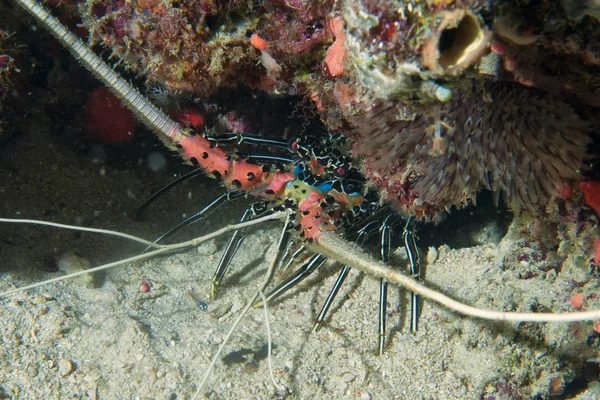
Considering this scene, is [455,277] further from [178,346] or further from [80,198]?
[80,198]

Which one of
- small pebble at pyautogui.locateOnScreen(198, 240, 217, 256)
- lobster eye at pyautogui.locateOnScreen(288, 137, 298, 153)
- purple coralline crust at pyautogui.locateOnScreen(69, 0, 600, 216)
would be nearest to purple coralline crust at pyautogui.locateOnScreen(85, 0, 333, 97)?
purple coralline crust at pyautogui.locateOnScreen(69, 0, 600, 216)

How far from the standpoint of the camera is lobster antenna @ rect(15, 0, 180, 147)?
7.30 ft

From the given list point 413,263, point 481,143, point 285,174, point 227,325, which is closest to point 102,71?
point 285,174

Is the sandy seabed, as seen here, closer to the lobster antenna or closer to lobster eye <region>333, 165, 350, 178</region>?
lobster eye <region>333, 165, 350, 178</region>

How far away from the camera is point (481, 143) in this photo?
6.66ft

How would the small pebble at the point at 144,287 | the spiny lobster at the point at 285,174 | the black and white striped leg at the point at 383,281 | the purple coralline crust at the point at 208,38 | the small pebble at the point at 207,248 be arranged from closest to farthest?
1. the spiny lobster at the point at 285,174
2. the purple coralline crust at the point at 208,38
3. the black and white striped leg at the point at 383,281
4. the small pebble at the point at 144,287
5. the small pebble at the point at 207,248

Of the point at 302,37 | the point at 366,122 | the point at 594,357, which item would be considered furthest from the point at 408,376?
the point at 302,37

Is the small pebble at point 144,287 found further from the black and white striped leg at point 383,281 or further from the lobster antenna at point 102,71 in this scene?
the black and white striped leg at point 383,281

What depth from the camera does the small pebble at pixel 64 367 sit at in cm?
229

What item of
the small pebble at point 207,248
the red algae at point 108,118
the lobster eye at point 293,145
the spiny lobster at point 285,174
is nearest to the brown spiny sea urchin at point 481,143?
the spiny lobster at point 285,174

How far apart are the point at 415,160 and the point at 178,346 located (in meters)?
2.03

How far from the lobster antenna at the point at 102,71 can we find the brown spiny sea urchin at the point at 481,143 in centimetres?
136

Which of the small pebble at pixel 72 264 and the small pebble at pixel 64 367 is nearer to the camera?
the small pebble at pixel 64 367

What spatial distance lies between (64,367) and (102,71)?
5.96ft
